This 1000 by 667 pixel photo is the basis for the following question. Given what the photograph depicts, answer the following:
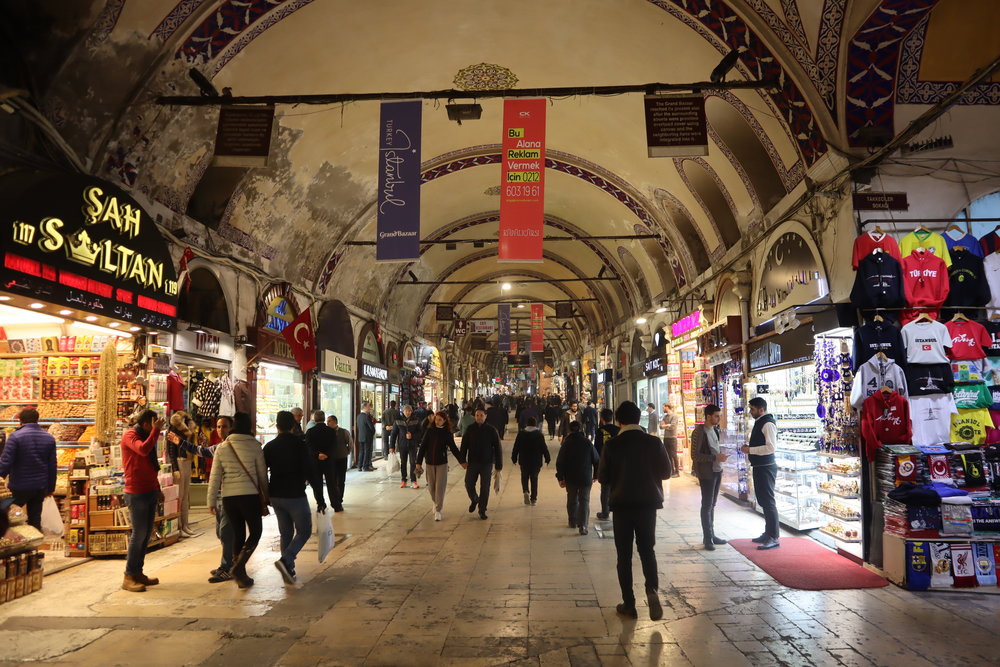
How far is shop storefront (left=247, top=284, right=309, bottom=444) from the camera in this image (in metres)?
10.6

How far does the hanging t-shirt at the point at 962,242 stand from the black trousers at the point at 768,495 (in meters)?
2.67

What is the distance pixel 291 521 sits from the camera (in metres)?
5.55

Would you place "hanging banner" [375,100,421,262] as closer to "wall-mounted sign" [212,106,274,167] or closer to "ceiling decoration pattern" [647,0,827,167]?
"wall-mounted sign" [212,106,274,167]

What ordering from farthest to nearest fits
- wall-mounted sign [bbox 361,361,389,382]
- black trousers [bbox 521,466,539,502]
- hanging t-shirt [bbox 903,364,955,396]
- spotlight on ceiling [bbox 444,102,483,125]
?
wall-mounted sign [bbox 361,361,389,382], black trousers [bbox 521,466,539,502], spotlight on ceiling [bbox 444,102,483,125], hanging t-shirt [bbox 903,364,955,396]

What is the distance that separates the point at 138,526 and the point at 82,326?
2847mm

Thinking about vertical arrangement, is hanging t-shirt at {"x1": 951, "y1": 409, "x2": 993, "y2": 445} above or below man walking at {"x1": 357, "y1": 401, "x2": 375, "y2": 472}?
above

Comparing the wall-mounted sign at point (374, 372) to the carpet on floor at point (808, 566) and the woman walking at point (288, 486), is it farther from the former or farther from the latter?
the carpet on floor at point (808, 566)

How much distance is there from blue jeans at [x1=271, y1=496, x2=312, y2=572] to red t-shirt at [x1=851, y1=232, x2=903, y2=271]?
548cm

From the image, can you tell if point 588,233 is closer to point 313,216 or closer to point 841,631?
point 313,216

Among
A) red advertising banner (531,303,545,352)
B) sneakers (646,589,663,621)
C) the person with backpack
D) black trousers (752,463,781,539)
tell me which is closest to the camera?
sneakers (646,589,663,621)

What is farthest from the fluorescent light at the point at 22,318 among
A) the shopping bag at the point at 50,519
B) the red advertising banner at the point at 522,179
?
the red advertising banner at the point at 522,179

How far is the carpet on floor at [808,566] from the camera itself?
535 cm

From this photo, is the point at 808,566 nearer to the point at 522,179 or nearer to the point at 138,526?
the point at 522,179

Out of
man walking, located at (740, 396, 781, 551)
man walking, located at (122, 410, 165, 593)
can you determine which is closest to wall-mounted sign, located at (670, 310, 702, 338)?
man walking, located at (740, 396, 781, 551)
